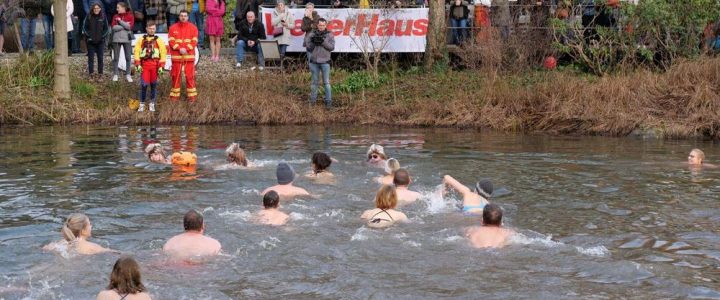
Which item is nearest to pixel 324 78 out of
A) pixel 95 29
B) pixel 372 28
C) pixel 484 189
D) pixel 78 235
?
pixel 372 28

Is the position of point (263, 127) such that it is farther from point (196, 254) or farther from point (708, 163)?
point (196, 254)

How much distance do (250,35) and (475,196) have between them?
15216 mm

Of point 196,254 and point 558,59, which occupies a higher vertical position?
point 558,59

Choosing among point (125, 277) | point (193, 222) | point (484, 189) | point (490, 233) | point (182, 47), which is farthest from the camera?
point (182, 47)

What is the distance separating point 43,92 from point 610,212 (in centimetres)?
1658

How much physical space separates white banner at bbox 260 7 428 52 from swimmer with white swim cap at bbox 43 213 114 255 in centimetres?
1634

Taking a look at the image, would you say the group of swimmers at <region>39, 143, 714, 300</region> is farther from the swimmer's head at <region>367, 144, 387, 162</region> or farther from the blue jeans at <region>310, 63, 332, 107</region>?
the blue jeans at <region>310, 63, 332, 107</region>

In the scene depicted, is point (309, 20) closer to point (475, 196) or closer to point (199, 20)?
point (199, 20)

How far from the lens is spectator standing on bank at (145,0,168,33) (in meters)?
28.7

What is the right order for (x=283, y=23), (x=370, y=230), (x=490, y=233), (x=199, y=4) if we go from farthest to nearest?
(x=199, y=4) → (x=283, y=23) → (x=370, y=230) → (x=490, y=233)

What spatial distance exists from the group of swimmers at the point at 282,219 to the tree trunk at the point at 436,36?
10.5 m

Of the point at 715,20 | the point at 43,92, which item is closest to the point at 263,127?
the point at 43,92

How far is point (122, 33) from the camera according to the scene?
26.7 m

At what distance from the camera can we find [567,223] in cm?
1413
